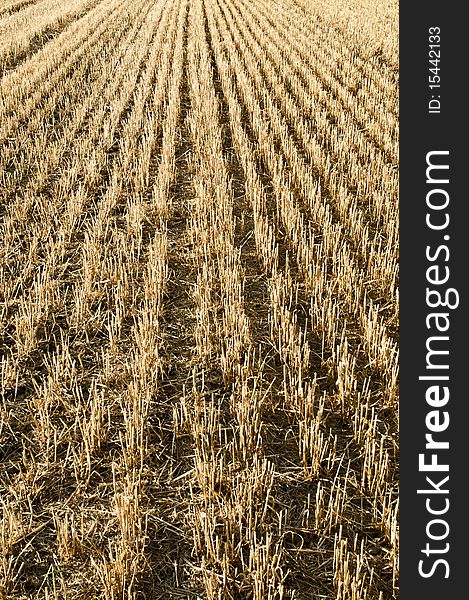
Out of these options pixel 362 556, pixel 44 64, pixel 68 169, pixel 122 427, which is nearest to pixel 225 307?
pixel 122 427

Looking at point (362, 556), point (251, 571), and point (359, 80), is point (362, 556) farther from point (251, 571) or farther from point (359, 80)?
point (359, 80)

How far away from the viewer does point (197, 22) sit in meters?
17.0

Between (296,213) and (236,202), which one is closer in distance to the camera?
(296,213)

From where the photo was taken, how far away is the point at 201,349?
4.15 metres

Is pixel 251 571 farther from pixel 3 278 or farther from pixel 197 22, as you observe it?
pixel 197 22

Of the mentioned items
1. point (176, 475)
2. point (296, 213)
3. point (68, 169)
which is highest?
point (68, 169)

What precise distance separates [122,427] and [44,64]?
9961 mm

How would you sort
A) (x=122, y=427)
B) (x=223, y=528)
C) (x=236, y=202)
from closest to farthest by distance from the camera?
(x=223, y=528) < (x=122, y=427) < (x=236, y=202)

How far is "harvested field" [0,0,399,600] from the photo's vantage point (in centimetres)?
280

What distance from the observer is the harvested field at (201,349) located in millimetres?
2799

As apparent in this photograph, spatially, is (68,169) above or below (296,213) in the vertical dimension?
above

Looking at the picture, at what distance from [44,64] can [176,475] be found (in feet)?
34.1

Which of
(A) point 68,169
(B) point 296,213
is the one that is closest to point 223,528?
(B) point 296,213

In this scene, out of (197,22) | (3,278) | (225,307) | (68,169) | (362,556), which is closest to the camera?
(362,556)
